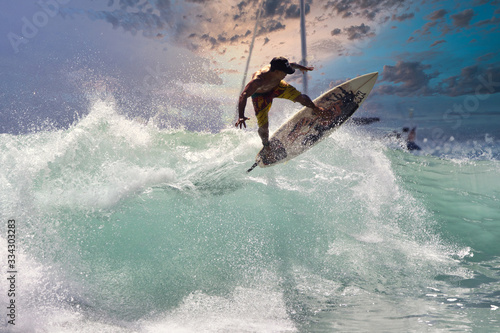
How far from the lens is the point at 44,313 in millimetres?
3152

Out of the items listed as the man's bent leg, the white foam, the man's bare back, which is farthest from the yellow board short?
the white foam

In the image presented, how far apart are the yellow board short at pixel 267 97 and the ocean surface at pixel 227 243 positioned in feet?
5.13

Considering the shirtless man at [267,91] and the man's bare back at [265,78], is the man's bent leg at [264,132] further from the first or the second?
the man's bare back at [265,78]

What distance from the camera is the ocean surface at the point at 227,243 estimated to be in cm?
324

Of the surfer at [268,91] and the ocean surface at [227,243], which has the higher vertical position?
the surfer at [268,91]

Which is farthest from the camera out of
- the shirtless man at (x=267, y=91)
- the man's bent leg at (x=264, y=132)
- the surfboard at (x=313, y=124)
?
the surfboard at (x=313, y=124)

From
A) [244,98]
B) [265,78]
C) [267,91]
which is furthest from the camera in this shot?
[267,91]

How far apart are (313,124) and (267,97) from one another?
4.52ft

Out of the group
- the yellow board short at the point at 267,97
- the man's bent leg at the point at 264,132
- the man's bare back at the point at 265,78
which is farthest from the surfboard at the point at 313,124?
the man's bare back at the point at 265,78

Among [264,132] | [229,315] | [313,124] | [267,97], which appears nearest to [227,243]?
[229,315]

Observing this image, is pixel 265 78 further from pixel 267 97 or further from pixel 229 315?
pixel 229 315

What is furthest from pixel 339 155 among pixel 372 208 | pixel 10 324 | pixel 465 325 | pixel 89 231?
pixel 10 324

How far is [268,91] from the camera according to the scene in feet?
16.8

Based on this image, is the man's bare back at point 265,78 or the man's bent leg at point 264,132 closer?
the man's bare back at point 265,78
